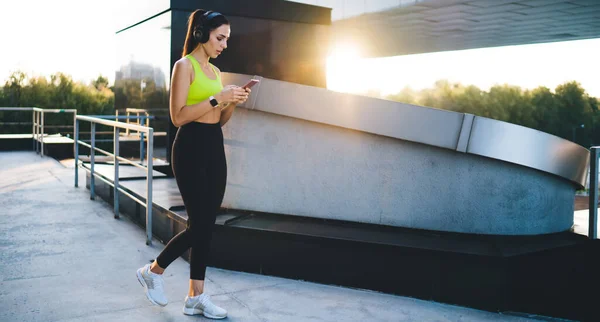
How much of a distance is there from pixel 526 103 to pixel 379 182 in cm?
6265

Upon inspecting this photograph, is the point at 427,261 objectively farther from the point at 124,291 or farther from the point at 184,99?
the point at 124,291

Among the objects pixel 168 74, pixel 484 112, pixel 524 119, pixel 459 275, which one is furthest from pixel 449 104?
pixel 459 275

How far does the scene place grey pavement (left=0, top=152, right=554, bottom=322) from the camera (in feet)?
11.0

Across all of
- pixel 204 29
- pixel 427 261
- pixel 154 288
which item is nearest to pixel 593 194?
pixel 427 261

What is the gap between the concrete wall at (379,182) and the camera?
4.05 metres

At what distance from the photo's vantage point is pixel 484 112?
62000 mm

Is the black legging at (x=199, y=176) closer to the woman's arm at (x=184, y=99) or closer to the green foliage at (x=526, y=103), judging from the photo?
the woman's arm at (x=184, y=99)

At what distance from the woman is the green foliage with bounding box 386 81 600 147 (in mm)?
58766

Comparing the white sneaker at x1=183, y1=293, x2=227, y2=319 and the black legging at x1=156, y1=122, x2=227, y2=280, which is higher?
the black legging at x1=156, y1=122, x2=227, y2=280

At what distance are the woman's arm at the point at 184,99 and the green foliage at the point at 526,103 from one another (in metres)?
58.9

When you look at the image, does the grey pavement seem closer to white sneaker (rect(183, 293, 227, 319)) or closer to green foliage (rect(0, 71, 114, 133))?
white sneaker (rect(183, 293, 227, 319))

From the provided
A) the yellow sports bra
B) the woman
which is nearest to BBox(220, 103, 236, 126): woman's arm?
the woman

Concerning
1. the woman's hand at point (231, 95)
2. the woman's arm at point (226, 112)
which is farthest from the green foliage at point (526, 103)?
the woman's hand at point (231, 95)

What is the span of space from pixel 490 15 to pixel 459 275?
1925 centimetres
